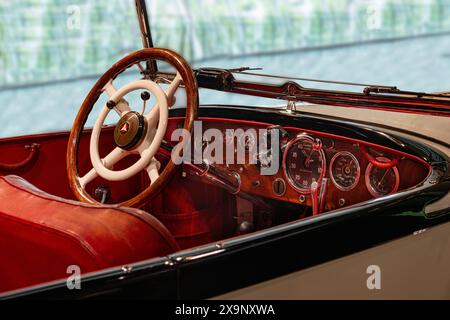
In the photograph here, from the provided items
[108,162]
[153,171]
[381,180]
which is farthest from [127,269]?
[381,180]

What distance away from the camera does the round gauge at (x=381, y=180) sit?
154cm

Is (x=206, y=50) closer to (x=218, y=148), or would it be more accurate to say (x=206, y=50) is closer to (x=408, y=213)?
(x=218, y=148)

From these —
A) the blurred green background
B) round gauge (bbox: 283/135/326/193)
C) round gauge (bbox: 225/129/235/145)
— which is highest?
the blurred green background

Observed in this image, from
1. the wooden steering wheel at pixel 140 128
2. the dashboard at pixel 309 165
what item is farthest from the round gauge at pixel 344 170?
the wooden steering wheel at pixel 140 128

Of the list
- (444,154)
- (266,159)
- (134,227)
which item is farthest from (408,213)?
(266,159)

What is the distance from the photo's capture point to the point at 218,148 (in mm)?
2002

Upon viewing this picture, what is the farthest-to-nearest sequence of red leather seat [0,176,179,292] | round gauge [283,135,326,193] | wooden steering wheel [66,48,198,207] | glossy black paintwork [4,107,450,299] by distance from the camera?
round gauge [283,135,326,193] → wooden steering wheel [66,48,198,207] → red leather seat [0,176,179,292] → glossy black paintwork [4,107,450,299]

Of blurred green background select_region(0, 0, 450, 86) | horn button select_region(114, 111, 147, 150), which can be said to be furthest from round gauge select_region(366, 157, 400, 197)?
blurred green background select_region(0, 0, 450, 86)

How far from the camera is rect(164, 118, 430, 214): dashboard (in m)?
1.57

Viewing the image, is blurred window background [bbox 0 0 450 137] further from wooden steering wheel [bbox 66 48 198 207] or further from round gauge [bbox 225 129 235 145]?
wooden steering wheel [bbox 66 48 198 207]

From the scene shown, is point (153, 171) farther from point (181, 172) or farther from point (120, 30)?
point (120, 30)

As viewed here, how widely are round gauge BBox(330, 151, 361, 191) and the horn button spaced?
0.55m

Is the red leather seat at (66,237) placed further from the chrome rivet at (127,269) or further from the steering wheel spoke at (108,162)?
the steering wheel spoke at (108,162)

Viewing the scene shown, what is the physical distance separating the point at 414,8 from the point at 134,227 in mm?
7821
